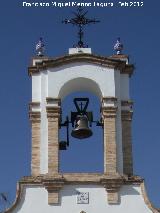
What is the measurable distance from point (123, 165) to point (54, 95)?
242cm

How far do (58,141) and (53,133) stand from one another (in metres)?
0.23

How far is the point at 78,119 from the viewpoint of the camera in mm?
22516

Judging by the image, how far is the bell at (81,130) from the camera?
22.2 meters

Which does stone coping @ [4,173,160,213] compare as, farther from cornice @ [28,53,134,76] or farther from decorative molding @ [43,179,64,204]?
cornice @ [28,53,134,76]

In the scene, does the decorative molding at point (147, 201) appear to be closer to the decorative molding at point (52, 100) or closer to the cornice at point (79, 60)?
the decorative molding at point (52, 100)

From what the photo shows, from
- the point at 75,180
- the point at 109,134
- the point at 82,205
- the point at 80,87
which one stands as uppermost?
the point at 80,87

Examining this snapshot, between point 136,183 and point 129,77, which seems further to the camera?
point 129,77

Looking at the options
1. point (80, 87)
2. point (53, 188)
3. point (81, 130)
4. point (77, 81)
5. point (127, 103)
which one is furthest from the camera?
point (80, 87)

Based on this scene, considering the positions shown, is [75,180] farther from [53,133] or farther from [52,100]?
[52,100]

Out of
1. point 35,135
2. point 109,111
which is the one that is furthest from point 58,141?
point 109,111

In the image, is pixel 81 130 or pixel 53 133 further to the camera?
pixel 81 130

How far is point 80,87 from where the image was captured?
2288 cm

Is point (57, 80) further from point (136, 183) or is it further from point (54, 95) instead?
point (136, 183)

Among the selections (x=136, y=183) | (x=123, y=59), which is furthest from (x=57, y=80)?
(x=136, y=183)
